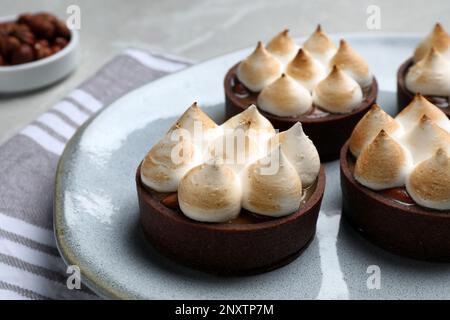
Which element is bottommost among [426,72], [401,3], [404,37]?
[401,3]

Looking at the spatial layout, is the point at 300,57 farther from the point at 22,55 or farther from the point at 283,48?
the point at 22,55

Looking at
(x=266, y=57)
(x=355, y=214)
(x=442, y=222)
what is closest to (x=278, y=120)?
(x=266, y=57)

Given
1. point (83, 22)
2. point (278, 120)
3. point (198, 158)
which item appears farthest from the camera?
point (83, 22)

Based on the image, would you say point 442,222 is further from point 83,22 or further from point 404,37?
point 83,22

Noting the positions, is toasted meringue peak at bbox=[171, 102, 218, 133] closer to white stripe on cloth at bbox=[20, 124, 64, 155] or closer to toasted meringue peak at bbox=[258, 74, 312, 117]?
toasted meringue peak at bbox=[258, 74, 312, 117]

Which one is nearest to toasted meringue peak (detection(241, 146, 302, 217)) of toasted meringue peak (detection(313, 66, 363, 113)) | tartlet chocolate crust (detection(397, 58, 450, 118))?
toasted meringue peak (detection(313, 66, 363, 113))

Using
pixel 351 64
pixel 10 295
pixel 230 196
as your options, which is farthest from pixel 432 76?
pixel 10 295
